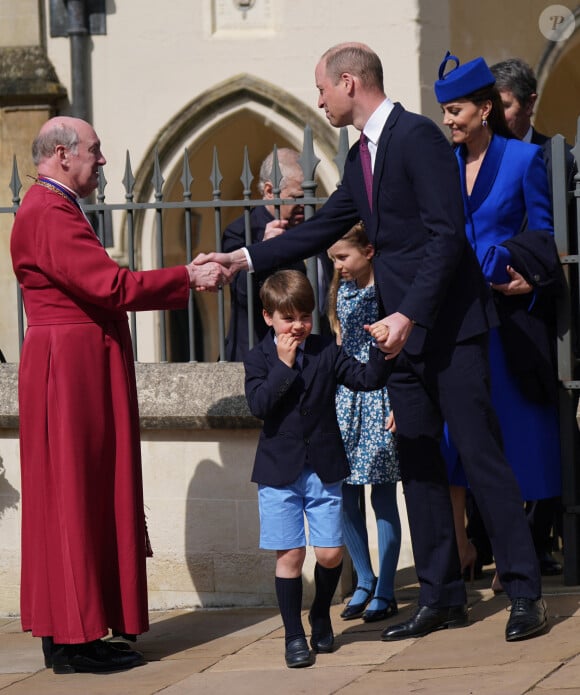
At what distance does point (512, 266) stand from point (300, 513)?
1.25 meters

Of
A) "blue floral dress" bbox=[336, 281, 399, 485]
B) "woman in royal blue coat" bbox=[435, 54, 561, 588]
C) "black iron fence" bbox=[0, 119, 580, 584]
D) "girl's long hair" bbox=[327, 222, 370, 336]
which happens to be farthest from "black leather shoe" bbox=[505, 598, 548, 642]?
"girl's long hair" bbox=[327, 222, 370, 336]

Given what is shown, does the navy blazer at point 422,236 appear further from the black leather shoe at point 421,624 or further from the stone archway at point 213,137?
the stone archway at point 213,137

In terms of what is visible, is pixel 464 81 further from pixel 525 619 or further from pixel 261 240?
pixel 525 619

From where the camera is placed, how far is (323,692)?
209 inches

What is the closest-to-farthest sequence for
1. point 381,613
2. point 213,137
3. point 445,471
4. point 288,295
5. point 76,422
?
point 288,295 < point 76,422 < point 445,471 < point 381,613 < point 213,137

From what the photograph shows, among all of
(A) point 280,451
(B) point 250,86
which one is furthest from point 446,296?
(B) point 250,86

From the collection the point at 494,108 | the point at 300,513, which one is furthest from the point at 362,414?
the point at 494,108

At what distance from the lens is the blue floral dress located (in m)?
6.44

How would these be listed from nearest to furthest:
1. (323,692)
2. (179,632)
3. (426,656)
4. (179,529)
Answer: (323,692), (426,656), (179,632), (179,529)

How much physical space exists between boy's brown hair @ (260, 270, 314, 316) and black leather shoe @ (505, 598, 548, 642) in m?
1.25

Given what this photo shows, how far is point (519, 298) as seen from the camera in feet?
21.5

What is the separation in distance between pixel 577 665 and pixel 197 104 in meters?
9.87

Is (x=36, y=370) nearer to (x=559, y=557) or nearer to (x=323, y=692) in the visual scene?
(x=323, y=692)

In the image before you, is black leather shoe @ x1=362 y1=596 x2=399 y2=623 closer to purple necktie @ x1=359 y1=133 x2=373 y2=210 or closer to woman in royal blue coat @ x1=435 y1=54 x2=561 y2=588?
woman in royal blue coat @ x1=435 y1=54 x2=561 y2=588
